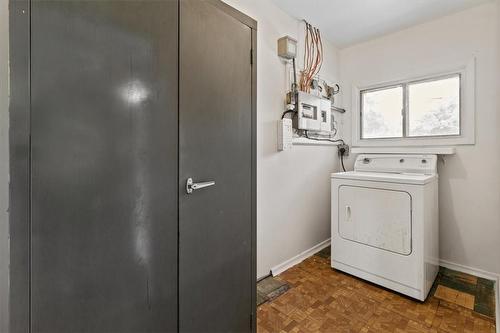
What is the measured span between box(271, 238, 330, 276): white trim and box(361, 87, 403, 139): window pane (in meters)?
1.46

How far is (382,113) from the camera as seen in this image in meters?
2.95

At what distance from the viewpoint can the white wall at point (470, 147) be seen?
225 centimetres

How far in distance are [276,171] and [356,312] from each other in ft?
4.20

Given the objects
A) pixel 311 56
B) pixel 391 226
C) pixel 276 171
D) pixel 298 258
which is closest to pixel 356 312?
pixel 391 226

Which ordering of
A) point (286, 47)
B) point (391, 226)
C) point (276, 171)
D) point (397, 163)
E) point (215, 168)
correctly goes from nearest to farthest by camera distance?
point (215, 168) < point (391, 226) < point (286, 47) < point (276, 171) < point (397, 163)

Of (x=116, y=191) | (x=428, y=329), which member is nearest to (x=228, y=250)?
(x=116, y=191)

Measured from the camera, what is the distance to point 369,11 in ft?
7.68

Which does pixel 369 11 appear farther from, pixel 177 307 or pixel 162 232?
pixel 177 307

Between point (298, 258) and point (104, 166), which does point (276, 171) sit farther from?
point (104, 166)

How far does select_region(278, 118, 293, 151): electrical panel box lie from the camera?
2.25 m

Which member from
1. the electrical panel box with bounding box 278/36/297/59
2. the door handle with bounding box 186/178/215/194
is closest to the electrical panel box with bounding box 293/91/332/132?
the electrical panel box with bounding box 278/36/297/59

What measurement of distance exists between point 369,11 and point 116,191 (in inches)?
106

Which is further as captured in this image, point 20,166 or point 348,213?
point 348,213

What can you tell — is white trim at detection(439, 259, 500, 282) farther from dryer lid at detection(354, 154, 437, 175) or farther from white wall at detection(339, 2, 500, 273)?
dryer lid at detection(354, 154, 437, 175)
